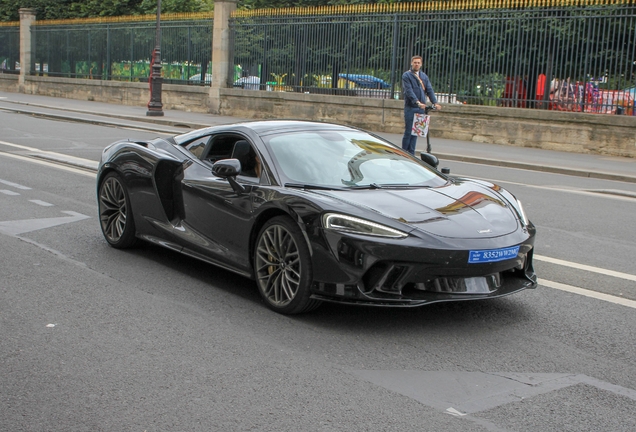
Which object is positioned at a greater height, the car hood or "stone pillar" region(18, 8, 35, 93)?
"stone pillar" region(18, 8, 35, 93)

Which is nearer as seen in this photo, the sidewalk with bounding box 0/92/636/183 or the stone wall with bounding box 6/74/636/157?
the sidewalk with bounding box 0/92/636/183

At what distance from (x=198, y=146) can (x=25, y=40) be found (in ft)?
134

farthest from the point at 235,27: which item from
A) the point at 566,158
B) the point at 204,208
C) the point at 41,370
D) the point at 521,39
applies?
the point at 41,370

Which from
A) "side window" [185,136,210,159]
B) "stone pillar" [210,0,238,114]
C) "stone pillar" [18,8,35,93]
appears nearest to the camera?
"side window" [185,136,210,159]

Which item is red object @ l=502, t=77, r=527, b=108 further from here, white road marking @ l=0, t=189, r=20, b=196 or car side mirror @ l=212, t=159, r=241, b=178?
car side mirror @ l=212, t=159, r=241, b=178

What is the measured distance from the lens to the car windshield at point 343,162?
20.0 ft

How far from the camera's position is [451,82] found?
22312 mm

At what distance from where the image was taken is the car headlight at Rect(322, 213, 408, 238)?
17.2ft

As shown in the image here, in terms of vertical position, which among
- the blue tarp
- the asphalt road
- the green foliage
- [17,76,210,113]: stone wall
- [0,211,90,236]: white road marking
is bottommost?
the asphalt road

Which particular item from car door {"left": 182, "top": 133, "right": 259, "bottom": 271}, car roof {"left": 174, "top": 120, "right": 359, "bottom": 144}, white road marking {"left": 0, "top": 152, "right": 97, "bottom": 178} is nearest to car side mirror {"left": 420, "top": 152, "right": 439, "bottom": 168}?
car roof {"left": 174, "top": 120, "right": 359, "bottom": 144}

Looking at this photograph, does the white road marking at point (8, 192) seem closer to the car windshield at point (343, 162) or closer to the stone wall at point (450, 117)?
the car windshield at point (343, 162)

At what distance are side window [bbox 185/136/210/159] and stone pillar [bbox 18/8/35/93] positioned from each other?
40241 mm

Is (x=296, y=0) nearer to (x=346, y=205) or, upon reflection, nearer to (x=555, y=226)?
(x=555, y=226)

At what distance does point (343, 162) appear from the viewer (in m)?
6.35
